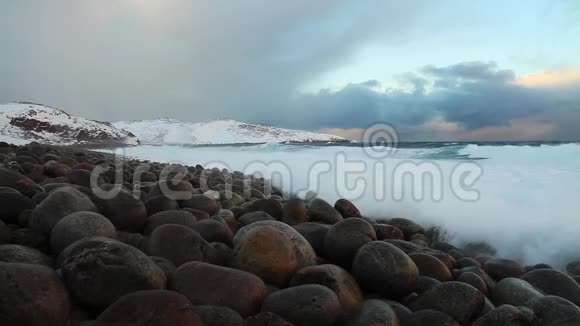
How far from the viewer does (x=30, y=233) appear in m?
2.53

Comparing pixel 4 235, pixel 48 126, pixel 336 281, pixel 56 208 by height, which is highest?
pixel 48 126

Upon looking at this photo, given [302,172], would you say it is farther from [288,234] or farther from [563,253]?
[288,234]

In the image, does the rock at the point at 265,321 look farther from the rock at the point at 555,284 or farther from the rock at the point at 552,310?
the rock at the point at 555,284

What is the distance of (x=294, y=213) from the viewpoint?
3.95 m

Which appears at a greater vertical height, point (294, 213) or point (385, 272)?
point (294, 213)

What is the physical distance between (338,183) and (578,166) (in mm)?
4711

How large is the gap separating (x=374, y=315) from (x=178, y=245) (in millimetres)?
1156

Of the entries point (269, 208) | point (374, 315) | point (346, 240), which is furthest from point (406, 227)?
point (374, 315)

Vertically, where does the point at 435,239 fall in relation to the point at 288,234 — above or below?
below

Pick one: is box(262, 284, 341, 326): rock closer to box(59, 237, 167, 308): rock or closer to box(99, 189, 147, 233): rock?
box(59, 237, 167, 308): rock

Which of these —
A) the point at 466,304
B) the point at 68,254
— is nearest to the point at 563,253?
the point at 466,304

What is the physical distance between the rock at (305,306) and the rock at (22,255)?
114cm

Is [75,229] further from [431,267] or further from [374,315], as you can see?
[431,267]

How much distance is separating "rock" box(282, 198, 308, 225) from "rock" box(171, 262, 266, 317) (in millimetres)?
1742
